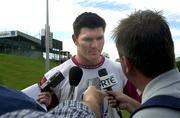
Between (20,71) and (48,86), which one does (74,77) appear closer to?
(48,86)

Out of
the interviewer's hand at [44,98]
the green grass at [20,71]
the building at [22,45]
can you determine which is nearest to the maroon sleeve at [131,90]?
the interviewer's hand at [44,98]

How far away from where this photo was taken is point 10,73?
4938 cm

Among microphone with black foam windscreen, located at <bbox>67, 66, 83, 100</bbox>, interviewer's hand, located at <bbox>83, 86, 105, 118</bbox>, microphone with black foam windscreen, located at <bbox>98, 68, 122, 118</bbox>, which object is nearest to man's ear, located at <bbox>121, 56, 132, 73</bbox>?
interviewer's hand, located at <bbox>83, 86, 105, 118</bbox>

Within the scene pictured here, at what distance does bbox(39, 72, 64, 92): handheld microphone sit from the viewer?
4.59 metres

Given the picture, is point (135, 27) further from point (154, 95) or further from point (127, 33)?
point (154, 95)

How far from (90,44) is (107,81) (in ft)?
2.00

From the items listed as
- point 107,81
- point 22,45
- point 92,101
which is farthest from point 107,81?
point 22,45

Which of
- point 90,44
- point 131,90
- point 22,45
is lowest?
point 22,45

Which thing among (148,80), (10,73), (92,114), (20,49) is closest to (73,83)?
(148,80)

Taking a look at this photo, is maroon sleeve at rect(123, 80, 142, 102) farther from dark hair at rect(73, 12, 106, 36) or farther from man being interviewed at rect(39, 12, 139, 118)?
dark hair at rect(73, 12, 106, 36)

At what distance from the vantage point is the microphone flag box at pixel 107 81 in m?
4.62

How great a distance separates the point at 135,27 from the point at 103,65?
6.22 ft

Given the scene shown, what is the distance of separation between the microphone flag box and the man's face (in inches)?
17.6

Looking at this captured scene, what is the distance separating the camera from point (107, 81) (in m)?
4.66
